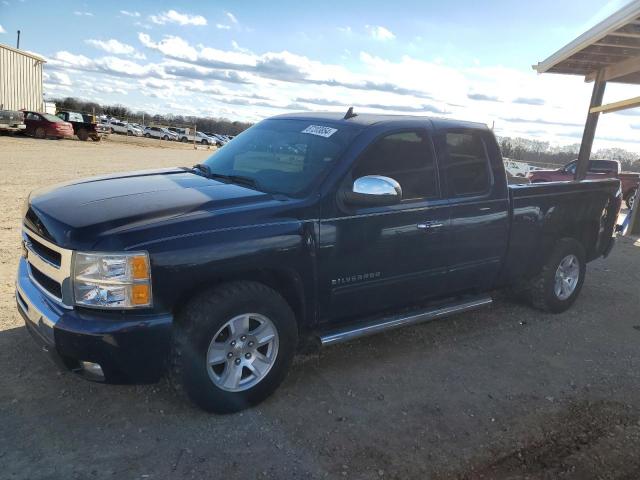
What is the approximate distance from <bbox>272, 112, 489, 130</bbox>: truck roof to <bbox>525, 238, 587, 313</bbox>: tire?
1707 millimetres

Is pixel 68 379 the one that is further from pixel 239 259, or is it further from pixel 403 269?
pixel 403 269

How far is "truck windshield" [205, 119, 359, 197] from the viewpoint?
150 inches

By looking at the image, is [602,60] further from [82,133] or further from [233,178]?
[82,133]

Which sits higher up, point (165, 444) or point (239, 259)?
point (239, 259)

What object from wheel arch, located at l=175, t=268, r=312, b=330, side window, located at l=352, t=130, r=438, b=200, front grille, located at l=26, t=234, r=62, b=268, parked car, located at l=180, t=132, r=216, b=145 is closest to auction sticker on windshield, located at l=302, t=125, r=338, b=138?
side window, located at l=352, t=130, r=438, b=200

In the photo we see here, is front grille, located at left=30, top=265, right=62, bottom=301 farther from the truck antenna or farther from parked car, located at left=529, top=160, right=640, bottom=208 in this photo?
parked car, located at left=529, top=160, right=640, bottom=208

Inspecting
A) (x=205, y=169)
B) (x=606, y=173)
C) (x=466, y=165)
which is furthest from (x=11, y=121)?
(x=466, y=165)

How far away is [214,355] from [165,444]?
559 mm

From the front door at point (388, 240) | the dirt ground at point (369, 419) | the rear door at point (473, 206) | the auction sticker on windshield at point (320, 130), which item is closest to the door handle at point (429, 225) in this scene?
the front door at point (388, 240)

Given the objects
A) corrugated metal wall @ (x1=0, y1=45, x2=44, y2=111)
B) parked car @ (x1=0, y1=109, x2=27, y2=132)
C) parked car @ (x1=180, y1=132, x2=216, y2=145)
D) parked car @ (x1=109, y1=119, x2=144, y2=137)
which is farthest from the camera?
parked car @ (x1=180, y1=132, x2=216, y2=145)

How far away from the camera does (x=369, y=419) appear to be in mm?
3477

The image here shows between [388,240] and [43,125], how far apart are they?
3067 cm

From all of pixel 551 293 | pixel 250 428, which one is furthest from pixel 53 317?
pixel 551 293

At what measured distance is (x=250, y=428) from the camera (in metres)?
3.27
